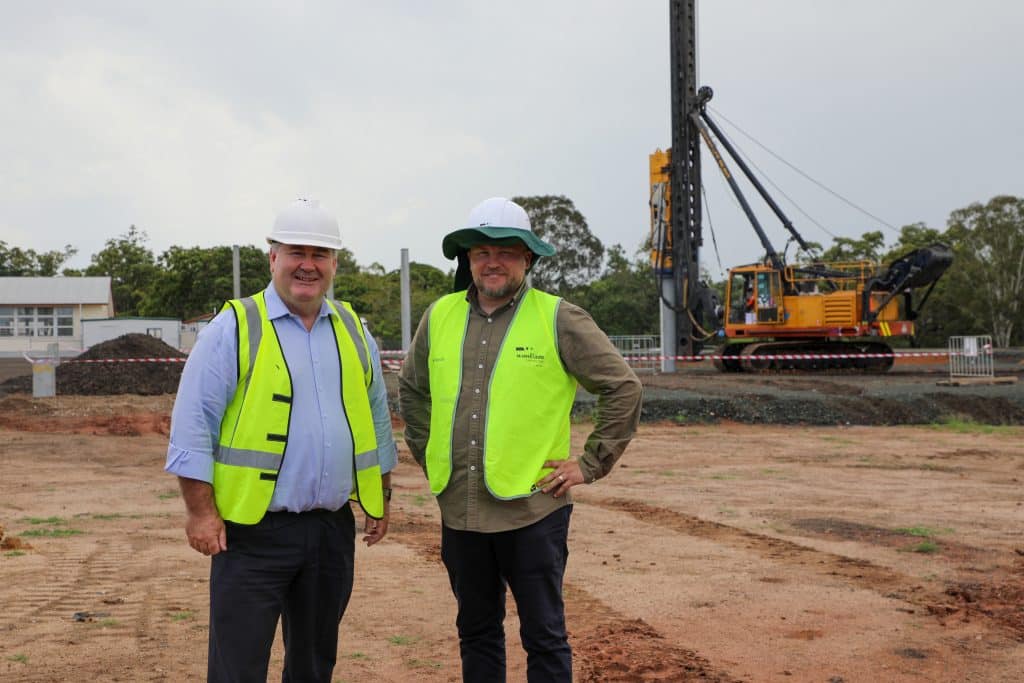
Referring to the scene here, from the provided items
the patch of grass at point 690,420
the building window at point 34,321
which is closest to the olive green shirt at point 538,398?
the patch of grass at point 690,420

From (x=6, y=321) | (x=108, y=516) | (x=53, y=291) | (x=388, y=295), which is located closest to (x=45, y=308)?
(x=53, y=291)

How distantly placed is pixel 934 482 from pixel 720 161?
18.8 m

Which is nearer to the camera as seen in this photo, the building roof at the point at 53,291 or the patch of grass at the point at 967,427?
the patch of grass at the point at 967,427

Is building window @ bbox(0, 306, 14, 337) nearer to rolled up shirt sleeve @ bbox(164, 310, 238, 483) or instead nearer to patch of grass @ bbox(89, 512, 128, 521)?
patch of grass @ bbox(89, 512, 128, 521)

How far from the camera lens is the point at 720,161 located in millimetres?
28172

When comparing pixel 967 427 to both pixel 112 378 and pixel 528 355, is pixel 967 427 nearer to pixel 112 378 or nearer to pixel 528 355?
pixel 528 355

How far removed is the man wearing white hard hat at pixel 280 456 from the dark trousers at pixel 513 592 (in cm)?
42

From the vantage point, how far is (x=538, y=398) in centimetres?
338

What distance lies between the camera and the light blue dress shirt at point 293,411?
2918mm

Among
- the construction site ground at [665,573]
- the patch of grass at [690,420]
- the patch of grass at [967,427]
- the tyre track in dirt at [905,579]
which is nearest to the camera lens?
the construction site ground at [665,573]

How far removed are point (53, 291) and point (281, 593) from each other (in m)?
52.0

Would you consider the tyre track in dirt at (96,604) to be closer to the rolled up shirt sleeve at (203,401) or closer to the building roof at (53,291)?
the rolled up shirt sleeve at (203,401)

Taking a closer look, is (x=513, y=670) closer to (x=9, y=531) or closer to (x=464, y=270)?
(x=464, y=270)

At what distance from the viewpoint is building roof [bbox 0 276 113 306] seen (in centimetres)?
4900
